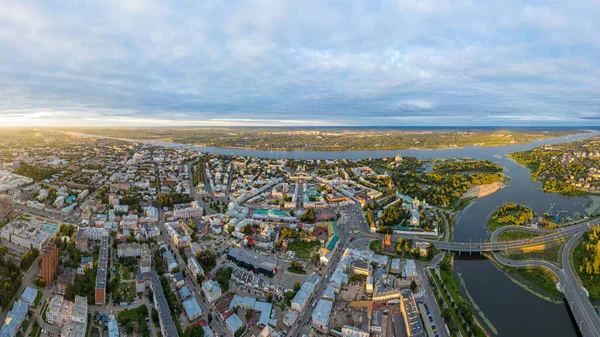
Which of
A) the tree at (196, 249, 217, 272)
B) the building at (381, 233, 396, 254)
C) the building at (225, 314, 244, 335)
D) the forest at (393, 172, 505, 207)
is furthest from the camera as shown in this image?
the forest at (393, 172, 505, 207)

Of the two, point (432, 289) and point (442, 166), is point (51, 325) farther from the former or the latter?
point (442, 166)

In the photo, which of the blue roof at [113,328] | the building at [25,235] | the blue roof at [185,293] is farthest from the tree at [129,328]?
the building at [25,235]

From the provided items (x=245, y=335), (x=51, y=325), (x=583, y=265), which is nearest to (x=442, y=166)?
(x=583, y=265)

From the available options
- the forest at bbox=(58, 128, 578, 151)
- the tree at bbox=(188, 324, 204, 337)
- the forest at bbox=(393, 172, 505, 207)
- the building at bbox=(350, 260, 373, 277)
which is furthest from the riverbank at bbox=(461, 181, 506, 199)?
the forest at bbox=(58, 128, 578, 151)

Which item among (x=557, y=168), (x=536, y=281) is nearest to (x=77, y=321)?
(x=536, y=281)

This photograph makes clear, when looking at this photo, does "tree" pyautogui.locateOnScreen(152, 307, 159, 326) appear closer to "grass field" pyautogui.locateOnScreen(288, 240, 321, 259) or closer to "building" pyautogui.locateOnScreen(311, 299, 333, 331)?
"building" pyautogui.locateOnScreen(311, 299, 333, 331)

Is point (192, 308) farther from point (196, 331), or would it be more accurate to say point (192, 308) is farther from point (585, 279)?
point (585, 279)

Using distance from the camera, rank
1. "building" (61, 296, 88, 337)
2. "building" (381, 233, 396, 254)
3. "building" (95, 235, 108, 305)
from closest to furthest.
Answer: "building" (61, 296, 88, 337), "building" (95, 235, 108, 305), "building" (381, 233, 396, 254)
